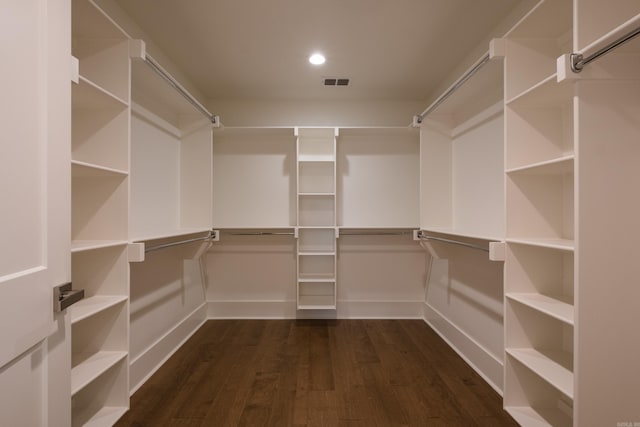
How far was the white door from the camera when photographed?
759mm

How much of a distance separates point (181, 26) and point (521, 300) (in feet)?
9.19

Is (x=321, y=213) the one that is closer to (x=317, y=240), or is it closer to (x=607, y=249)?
(x=317, y=240)

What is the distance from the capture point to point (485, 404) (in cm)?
197

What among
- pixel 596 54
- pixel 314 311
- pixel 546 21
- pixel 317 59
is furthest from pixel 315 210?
pixel 596 54

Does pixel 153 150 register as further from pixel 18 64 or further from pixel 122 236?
pixel 18 64

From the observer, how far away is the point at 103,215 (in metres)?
1.74

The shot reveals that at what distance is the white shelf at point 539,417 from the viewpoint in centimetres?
165

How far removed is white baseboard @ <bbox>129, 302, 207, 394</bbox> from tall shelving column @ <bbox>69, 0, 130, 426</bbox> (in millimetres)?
422

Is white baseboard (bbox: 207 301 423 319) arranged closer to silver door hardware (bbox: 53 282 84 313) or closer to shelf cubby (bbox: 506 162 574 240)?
shelf cubby (bbox: 506 162 574 240)

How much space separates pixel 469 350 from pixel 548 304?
1.20m

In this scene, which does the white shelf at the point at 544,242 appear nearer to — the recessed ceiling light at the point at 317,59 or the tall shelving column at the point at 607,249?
the tall shelving column at the point at 607,249

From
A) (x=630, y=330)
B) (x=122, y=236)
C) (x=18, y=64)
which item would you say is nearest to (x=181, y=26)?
(x=122, y=236)

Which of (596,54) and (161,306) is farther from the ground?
(596,54)

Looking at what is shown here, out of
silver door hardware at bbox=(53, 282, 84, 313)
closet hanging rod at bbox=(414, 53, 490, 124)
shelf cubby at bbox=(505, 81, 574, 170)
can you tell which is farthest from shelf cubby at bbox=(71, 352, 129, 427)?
closet hanging rod at bbox=(414, 53, 490, 124)
